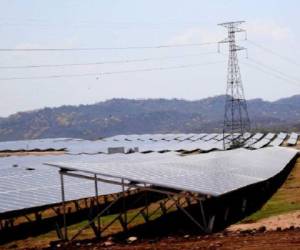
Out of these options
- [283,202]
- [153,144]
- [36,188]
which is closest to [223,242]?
[283,202]

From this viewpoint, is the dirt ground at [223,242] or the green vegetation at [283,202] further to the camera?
the green vegetation at [283,202]

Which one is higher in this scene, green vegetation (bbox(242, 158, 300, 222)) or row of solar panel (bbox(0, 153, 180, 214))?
row of solar panel (bbox(0, 153, 180, 214))

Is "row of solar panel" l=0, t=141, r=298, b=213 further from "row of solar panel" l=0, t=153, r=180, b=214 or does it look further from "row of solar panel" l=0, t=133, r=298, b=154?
"row of solar panel" l=0, t=133, r=298, b=154

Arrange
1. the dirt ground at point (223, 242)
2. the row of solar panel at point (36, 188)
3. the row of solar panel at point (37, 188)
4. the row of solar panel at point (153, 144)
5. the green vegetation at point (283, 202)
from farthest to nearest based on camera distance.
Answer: the row of solar panel at point (153, 144) → the green vegetation at point (283, 202) → the row of solar panel at point (36, 188) → the row of solar panel at point (37, 188) → the dirt ground at point (223, 242)

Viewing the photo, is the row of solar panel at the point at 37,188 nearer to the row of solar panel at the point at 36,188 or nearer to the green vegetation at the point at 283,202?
the row of solar panel at the point at 36,188

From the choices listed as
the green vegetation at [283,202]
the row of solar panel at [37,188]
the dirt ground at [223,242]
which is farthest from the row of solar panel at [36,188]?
the green vegetation at [283,202]

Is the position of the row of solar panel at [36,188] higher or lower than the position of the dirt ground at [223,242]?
higher

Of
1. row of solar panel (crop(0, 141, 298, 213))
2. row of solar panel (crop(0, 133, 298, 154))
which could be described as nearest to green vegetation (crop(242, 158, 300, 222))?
row of solar panel (crop(0, 141, 298, 213))

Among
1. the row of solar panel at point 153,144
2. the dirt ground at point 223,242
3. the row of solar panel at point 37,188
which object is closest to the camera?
the dirt ground at point 223,242

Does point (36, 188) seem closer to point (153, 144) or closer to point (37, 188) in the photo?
point (37, 188)

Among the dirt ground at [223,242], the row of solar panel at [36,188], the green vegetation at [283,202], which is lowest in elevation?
the green vegetation at [283,202]

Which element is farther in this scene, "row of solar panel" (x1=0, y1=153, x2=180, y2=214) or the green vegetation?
the green vegetation

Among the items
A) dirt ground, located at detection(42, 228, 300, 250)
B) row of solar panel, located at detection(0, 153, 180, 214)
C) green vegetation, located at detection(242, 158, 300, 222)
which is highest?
row of solar panel, located at detection(0, 153, 180, 214)

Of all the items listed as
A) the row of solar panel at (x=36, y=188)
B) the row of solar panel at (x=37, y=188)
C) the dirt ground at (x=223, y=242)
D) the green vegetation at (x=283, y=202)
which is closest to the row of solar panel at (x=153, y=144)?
the green vegetation at (x=283, y=202)
